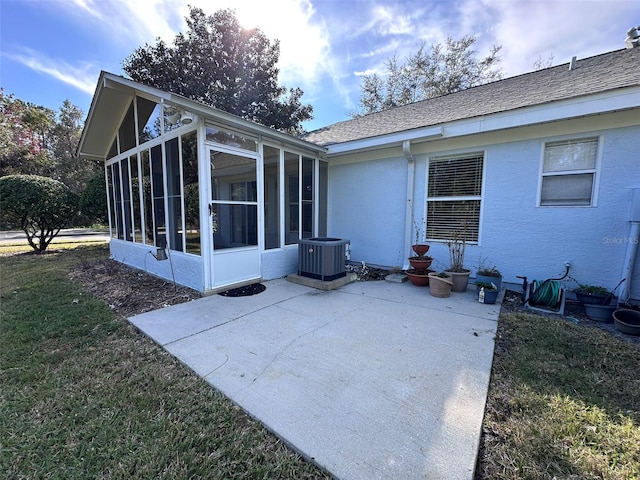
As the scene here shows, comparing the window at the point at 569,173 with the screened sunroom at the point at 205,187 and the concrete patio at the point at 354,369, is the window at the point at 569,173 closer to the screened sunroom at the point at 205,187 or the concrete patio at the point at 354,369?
the concrete patio at the point at 354,369

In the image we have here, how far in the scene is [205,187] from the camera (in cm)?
440

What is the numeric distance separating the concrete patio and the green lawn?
5.7 inches

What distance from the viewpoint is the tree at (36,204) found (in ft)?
27.8

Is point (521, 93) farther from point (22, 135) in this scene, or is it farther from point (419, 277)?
point (22, 135)

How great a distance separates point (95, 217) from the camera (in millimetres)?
10273

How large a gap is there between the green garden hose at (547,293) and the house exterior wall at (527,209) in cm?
58

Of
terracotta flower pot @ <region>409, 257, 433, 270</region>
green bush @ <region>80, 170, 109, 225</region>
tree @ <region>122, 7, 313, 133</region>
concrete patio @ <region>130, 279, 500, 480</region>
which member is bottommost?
concrete patio @ <region>130, 279, 500, 480</region>

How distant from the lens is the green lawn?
5.12ft

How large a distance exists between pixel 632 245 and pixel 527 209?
1.32 m

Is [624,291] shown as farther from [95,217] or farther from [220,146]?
[95,217]

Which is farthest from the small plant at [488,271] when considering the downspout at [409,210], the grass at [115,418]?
the grass at [115,418]

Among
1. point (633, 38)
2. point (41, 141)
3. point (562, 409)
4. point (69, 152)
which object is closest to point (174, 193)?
point (562, 409)

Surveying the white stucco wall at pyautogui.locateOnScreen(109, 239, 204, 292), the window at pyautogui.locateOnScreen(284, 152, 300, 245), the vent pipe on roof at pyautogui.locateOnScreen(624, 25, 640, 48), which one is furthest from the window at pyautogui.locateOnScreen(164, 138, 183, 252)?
the vent pipe on roof at pyautogui.locateOnScreen(624, 25, 640, 48)

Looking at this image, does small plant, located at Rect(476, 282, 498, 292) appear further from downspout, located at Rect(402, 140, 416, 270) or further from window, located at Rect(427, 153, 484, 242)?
downspout, located at Rect(402, 140, 416, 270)
